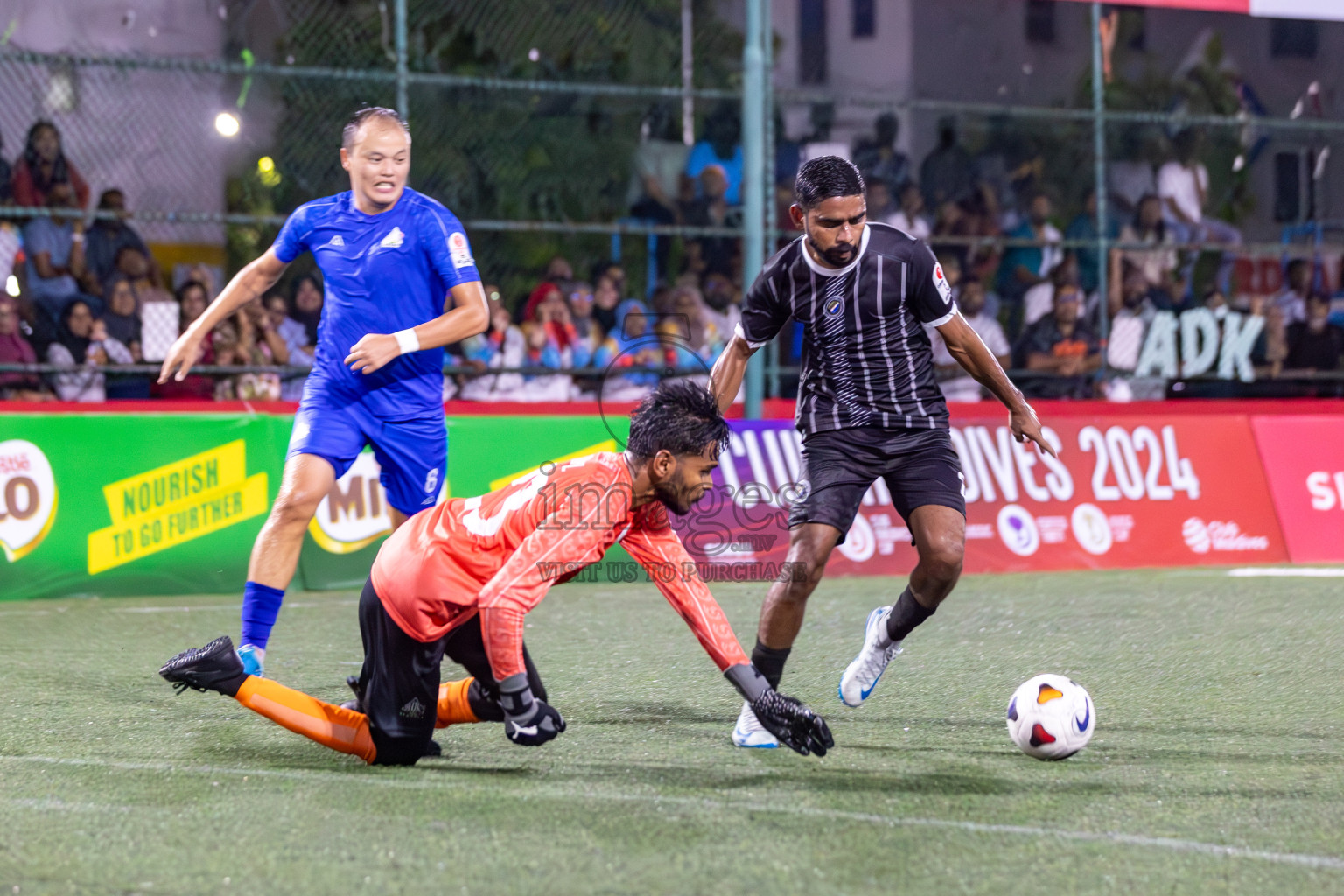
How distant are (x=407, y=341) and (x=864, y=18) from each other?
13.0m

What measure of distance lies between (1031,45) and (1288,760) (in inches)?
568

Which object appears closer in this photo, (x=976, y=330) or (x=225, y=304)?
(x=225, y=304)

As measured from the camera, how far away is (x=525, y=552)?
3.83 meters

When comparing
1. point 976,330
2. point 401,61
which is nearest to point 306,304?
point 401,61

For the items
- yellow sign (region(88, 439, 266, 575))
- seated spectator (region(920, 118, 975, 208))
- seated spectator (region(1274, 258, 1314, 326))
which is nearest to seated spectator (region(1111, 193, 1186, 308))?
seated spectator (region(1274, 258, 1314, 326))

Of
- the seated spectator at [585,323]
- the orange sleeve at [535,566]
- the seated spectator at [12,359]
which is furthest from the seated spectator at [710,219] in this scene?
the orange sleeve at [535,566]

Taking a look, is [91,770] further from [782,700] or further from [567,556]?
[782,700]

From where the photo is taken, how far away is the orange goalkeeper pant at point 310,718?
4.33 meters

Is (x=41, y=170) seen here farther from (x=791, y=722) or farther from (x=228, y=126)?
(x=791, y=722)

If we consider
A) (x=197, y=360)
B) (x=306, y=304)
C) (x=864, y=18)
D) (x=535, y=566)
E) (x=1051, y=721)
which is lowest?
(x=1051, y=721)

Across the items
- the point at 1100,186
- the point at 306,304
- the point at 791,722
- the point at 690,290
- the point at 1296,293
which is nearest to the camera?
the point at 791,722

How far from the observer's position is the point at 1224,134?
46.7ft

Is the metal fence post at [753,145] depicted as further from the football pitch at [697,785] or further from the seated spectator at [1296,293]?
the seated spectator at [1296,293]

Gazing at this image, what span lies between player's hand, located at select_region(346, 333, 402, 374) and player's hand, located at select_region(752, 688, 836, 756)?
1.94m
